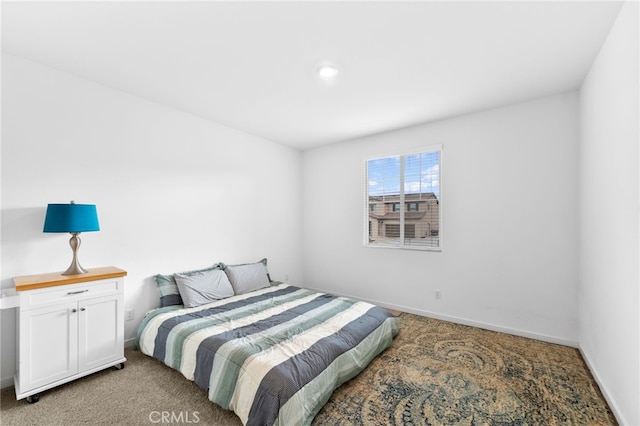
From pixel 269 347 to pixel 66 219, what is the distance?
1.87 meters

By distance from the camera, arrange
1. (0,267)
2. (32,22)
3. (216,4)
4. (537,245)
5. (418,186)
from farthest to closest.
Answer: (418,186), (537,245), (0,267), (32,22), (216,4)

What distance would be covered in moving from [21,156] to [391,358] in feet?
11.7

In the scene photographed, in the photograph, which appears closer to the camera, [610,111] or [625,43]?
[625,43]

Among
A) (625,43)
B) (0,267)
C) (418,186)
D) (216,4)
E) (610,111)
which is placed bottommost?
(0,267)

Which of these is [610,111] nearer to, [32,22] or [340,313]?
[340,313]

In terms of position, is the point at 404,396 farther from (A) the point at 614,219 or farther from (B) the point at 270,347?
(A) the point at 614,219

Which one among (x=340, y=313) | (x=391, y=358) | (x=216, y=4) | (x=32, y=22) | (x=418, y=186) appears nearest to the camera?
(x=216, y=4)

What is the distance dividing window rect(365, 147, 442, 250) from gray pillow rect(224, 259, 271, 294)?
1.63m

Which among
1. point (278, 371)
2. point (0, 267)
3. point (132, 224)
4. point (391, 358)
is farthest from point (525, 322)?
point (0, 267)

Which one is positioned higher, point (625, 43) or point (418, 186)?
point (625, 43)

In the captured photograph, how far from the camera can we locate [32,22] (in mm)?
1879

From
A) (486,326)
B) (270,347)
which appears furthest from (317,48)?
(486,326)

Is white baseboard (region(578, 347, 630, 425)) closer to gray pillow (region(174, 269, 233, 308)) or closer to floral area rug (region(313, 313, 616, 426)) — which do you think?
floral area rug (region(313, 313, 616, 426))

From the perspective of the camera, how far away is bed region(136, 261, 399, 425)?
1.72 m
